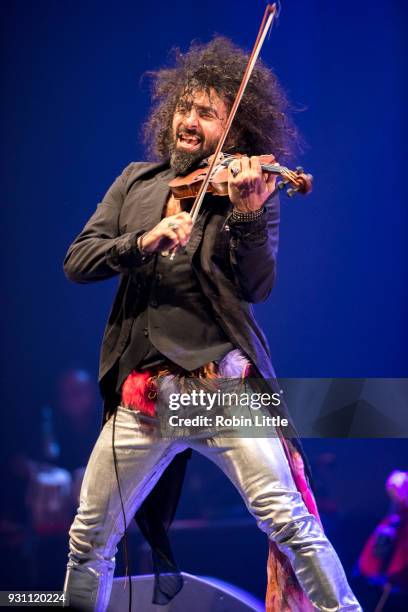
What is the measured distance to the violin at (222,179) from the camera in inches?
65.9

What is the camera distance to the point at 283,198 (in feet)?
9.26

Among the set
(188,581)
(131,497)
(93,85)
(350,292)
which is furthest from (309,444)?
(93,85)

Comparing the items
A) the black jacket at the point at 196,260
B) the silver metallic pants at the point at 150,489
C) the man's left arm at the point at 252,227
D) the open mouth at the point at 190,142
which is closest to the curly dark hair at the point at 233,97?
the open mouth at the point at 190,142

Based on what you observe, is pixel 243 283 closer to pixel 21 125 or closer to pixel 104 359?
pixel 104 359

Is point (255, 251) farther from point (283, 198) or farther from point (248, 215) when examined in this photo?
point (283, 198)

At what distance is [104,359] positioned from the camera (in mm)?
1939

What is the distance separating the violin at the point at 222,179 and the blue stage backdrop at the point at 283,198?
1106 mm

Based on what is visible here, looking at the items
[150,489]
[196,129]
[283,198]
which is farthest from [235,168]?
[283,198]

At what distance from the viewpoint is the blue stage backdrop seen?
9.57 feet

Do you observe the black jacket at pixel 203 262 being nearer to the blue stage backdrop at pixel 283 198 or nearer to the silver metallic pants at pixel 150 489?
the silver metallic pants at pixel 150 489

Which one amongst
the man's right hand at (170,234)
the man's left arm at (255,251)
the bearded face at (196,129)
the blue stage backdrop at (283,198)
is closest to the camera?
the man's right hand at (170,234)

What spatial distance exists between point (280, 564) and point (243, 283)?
2.26 ft

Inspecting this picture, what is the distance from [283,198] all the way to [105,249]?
1.14m

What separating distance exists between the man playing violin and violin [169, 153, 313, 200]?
0.04 m
